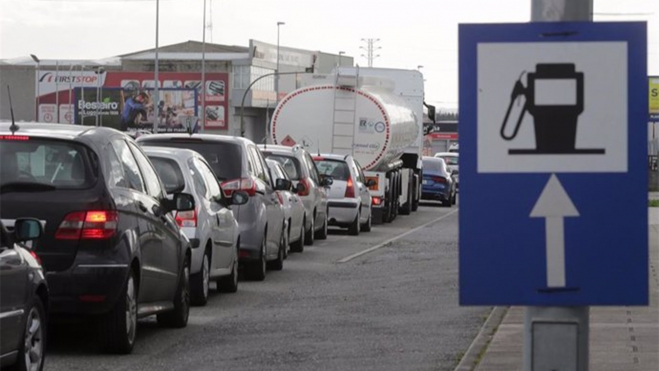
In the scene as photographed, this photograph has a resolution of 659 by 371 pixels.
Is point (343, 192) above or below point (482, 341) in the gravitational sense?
above

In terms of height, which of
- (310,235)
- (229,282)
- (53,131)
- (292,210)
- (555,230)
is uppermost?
(53,131)

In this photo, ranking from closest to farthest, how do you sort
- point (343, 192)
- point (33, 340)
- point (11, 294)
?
point (11, 294)
point (33, 340)
point (343, 192)

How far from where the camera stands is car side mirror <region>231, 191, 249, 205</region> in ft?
57.4

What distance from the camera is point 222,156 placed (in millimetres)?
18750

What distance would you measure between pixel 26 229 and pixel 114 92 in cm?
11480

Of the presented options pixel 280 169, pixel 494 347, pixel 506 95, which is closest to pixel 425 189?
pixel 280 169

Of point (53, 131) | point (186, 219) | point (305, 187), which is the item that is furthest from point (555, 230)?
point (305, 187)

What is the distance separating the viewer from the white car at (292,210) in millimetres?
22620

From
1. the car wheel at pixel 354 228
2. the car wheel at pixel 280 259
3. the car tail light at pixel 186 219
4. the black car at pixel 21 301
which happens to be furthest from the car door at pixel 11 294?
the car wheel at pixel 354 228

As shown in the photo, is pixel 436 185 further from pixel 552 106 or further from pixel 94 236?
pixel 552 106

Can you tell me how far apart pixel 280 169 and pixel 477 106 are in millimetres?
20323

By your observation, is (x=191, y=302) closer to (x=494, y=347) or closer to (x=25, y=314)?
(x=494, y=347)

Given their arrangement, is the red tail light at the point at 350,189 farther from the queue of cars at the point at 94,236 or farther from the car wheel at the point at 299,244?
the queue of cars at the point at 94,236

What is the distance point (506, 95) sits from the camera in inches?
159
